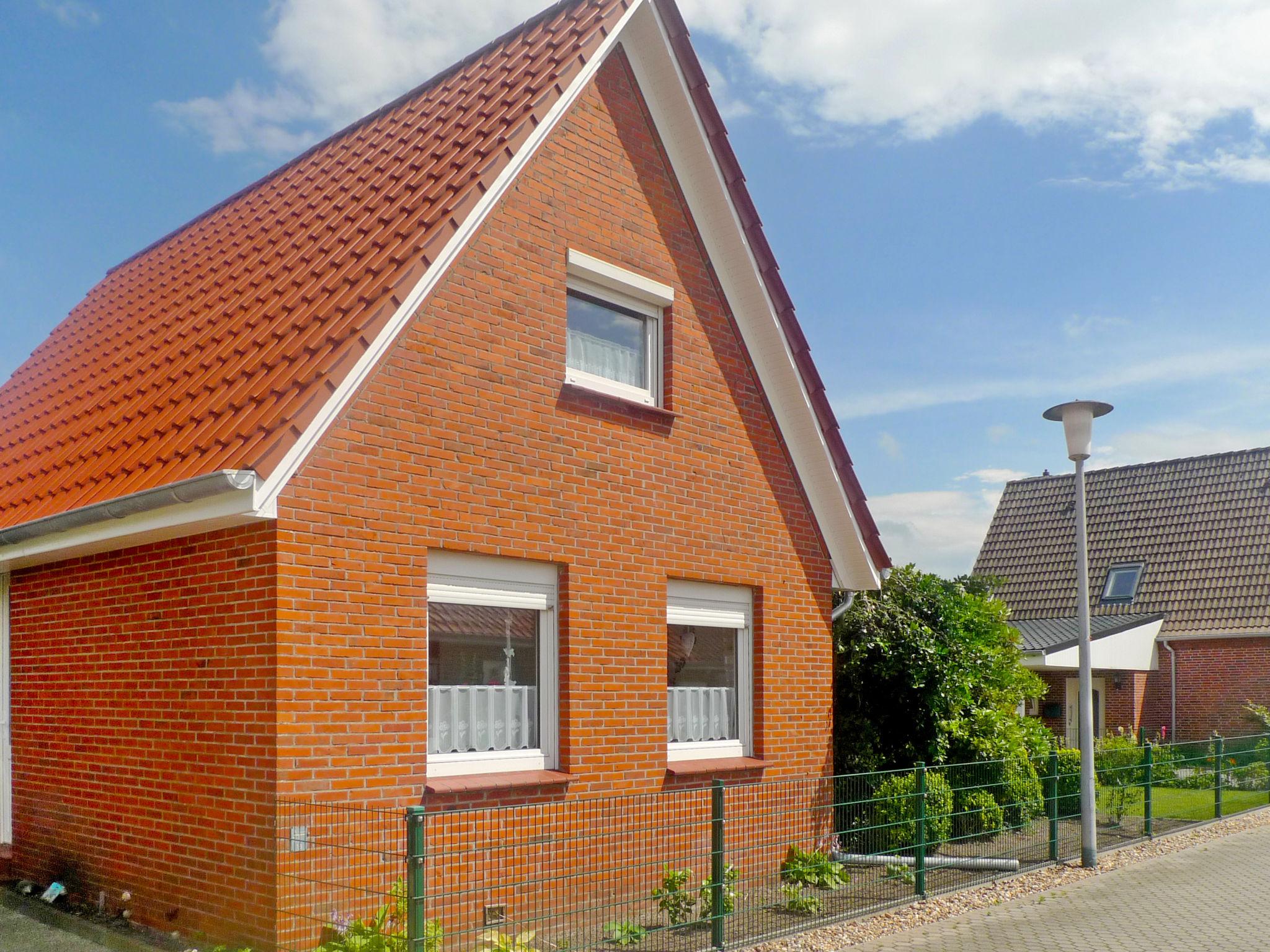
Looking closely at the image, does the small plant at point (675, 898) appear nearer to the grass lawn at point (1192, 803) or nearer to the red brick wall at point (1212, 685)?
the grass lawn at point (1192, 803)

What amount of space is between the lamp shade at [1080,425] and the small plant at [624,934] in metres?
6.63

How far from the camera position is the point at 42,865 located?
29.8 ft

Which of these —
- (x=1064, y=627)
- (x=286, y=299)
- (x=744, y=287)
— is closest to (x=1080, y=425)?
(x=744, y=287)

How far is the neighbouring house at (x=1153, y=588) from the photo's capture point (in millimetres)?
24969

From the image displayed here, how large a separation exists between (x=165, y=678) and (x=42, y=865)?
251cm

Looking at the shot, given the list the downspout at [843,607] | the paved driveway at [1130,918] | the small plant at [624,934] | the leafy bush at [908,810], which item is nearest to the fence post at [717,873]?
the small plant at [624,934]

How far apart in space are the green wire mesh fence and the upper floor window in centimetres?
1603

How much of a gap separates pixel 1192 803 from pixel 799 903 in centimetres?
953

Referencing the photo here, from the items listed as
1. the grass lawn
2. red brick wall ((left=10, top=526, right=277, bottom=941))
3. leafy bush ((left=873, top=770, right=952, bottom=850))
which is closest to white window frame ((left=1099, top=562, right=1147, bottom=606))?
the grass lawn

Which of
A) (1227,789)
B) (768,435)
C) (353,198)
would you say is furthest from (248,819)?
(1227,789)

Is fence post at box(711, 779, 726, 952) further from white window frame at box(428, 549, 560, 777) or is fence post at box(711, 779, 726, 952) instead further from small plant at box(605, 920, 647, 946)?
white window frame at box(428, 549, 560, 777)

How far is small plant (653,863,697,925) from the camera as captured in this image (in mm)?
8352

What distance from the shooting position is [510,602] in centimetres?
876

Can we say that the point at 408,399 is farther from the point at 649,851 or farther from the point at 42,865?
the point at 42,865
